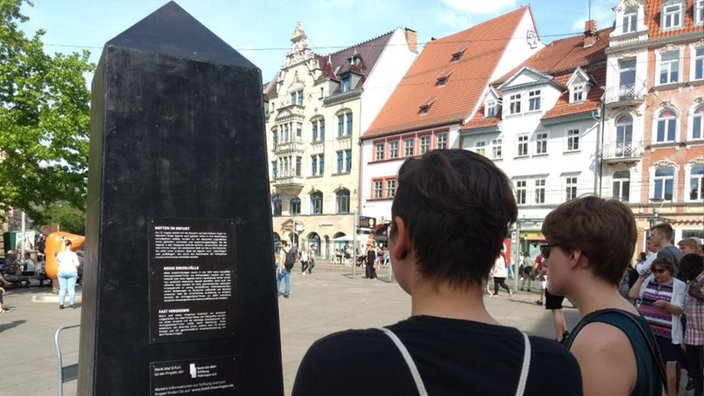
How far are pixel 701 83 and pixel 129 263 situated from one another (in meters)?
29.3

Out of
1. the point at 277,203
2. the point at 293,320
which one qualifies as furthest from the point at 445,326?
the point at 277,203

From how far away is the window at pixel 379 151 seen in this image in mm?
39688

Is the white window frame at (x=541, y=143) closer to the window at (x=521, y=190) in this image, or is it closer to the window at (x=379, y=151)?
the window at (x=521, y=190)

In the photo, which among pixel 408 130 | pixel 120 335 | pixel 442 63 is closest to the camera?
pixel 120 335

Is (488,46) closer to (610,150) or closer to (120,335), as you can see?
(610,150)

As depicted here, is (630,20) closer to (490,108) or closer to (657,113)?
(657,113)

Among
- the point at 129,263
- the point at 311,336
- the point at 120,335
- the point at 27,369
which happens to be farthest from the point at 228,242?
the point at 311,336

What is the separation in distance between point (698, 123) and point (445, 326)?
2953 cm

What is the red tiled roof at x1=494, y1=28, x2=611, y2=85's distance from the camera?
30.3 metres

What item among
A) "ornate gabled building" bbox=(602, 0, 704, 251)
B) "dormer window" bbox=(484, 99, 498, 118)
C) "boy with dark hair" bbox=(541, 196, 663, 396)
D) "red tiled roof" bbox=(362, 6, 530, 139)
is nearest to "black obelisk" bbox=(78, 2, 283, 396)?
"boy with dark hair" bbox=(541, 196, 663, 396)

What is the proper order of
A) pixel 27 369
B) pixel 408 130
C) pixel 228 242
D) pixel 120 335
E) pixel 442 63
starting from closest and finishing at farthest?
pixel 120 335 < pixel 228 242 < pixel 27 369 < pixel 408 130 < pixel 442 63

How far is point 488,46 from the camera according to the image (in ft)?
124

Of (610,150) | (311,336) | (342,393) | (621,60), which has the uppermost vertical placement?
(621,60)

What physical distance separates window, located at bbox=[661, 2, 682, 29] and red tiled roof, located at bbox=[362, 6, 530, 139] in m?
10.8
